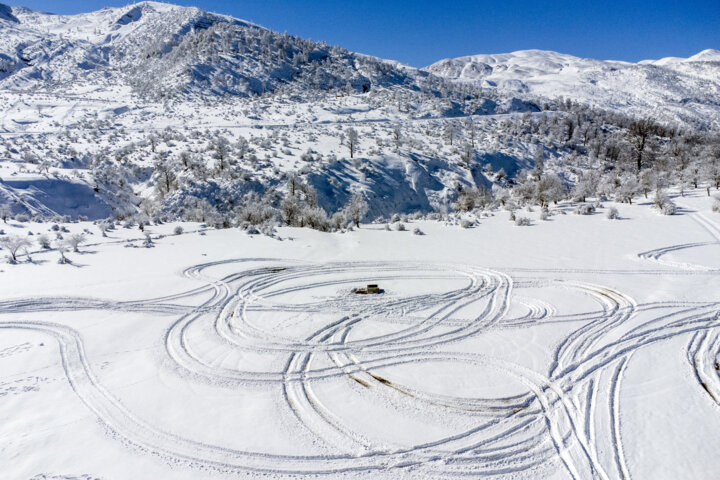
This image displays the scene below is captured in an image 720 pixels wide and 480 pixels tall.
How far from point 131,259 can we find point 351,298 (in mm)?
8755

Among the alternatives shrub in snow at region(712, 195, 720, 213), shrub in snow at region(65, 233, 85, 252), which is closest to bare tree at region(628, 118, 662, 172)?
shrub in snow at region(712, 195, 720, 213)

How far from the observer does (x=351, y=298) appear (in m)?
10.6

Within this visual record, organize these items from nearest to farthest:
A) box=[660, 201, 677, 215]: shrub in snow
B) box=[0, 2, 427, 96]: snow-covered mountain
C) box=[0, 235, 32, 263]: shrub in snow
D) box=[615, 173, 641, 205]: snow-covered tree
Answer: box=[0, 235, 32, 263]: shrub in snow
box=[660, 201, 677, 215]: shrub in snow
box=[615, 173, 641, 205]: snow-covered tree
box=[0, 2, 427, 96]: snow-covered mountain

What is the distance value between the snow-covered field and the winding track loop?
0.12 feet

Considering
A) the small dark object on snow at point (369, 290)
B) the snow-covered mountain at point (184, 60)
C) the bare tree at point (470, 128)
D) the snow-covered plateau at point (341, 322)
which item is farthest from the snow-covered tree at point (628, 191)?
the snow-covered mountain at point (184, 60)

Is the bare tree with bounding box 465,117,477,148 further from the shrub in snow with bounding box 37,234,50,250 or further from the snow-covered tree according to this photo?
the shrub in snow with bounding box 37,234,50,250

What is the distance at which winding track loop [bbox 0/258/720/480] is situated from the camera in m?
5.25

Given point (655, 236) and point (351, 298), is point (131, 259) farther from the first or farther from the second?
point (655, 236)

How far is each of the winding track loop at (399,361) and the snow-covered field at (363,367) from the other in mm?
38

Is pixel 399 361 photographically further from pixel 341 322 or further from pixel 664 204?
pixel 664 204

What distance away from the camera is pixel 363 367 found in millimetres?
7297

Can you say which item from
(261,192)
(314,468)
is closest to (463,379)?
(314,468)

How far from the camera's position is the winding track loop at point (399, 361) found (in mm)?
5250

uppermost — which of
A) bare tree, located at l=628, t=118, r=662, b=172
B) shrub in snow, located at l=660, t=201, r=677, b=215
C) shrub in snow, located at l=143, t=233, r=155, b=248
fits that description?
bare tree, located at l=628, t=118, r=662, b=172
